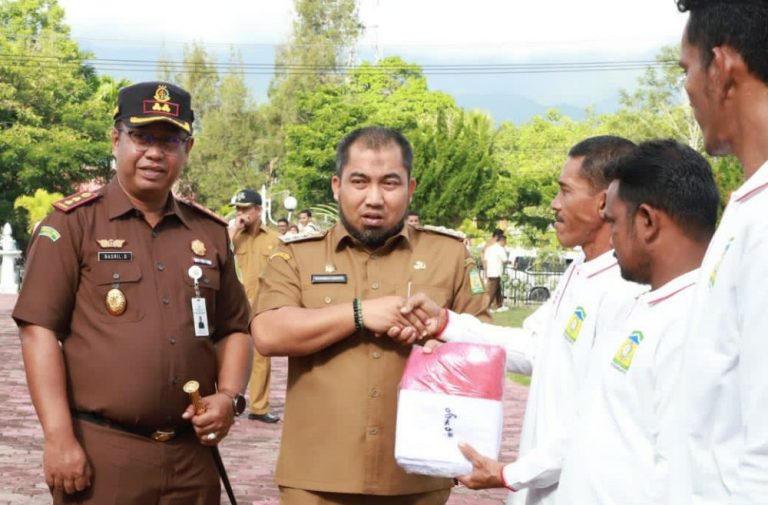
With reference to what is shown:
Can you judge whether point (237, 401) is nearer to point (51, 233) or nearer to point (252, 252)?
point (51, 233)

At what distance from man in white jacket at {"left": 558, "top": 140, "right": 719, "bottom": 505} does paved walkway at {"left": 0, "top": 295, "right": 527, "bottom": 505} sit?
5.09 metres

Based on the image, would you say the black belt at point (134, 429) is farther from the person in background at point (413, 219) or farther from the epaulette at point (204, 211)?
the person in background at point (413, 219)

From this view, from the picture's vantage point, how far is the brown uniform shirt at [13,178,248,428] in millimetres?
3865

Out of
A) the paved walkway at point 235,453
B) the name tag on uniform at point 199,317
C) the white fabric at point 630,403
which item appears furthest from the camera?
the paved walkway at point 235,453

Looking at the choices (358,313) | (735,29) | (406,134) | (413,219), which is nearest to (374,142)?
(358,313)

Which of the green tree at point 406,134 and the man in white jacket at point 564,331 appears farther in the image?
the green tree at point 406,134

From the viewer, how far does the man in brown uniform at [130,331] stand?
12.5ft

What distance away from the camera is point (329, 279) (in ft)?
13.5

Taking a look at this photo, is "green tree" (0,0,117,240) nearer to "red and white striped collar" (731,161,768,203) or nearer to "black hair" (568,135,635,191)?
"black hair" (568,135,635,191)

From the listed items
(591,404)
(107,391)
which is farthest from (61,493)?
(591,404)

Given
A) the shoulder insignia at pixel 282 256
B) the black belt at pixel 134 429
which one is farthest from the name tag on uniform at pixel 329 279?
the black belt at pixel 134 429

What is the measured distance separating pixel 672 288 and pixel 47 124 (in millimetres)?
48448

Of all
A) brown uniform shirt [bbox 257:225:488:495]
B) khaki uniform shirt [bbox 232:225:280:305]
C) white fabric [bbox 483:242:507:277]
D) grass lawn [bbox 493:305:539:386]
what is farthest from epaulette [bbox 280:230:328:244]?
white fabric [bbox 483:242:507:277]

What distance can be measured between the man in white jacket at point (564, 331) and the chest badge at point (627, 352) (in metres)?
0.45
